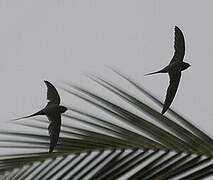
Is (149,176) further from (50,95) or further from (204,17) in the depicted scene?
(204,17)

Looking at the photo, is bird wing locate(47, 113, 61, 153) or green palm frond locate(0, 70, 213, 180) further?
green palm frond locate(0, 70, 213, 180)

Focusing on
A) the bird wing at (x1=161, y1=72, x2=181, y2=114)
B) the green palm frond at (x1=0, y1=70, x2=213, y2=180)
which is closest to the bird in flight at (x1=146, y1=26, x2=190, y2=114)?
the bird wing at (x1=161, y1=72, x2=181, y2=114)

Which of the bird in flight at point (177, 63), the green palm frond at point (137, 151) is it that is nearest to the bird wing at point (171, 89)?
the bird in flight at point (177, 63)

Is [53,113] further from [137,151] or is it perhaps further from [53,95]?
[137,151]

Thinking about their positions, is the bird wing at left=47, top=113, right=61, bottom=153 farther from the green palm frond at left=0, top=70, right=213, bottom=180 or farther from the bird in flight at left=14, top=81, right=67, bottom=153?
the green palm frond at left=0, top=70, right=213, bottom=180

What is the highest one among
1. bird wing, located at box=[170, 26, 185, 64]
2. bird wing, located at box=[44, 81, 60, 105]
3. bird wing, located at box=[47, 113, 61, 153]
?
bird wing, located at box=[170, 26, 185, 64]

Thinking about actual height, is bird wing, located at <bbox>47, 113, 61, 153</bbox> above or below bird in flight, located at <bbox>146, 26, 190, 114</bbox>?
below

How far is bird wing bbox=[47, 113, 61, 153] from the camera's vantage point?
28 centimetres

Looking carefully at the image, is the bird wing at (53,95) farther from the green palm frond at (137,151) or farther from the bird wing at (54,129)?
the green palm frond at (137,151)

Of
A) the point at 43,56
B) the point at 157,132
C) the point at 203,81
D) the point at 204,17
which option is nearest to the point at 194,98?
the point at 203,81

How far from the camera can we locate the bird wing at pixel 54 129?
0.93 feet

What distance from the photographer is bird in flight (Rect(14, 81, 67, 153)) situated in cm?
29

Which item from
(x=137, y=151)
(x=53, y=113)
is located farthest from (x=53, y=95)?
(x=137, y=151)

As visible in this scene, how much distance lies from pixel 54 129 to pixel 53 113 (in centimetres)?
2
